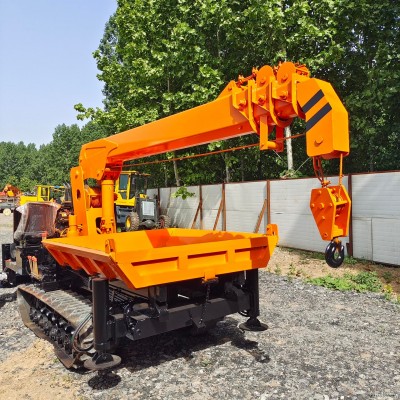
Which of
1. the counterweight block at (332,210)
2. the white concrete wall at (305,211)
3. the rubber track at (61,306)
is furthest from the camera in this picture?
the white concrete wall at (305,211)

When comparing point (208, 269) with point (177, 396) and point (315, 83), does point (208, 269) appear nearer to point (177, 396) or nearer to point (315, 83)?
point (177, 396)

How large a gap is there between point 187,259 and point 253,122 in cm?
158

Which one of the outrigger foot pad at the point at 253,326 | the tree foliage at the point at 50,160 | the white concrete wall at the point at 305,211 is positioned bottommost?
the outrigger foot pad at the point at 253,326

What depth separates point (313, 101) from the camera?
351 centimetres

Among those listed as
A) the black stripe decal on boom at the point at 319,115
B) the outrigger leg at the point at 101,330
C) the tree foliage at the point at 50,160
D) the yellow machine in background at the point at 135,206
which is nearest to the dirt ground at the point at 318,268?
the black stripe decal on boom at the point at 319,115

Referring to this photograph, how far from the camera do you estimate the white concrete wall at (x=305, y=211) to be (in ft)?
29.3

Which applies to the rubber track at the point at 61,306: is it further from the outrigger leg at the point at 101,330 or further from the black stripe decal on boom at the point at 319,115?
the black stripe decal on boom at the point at 319,115

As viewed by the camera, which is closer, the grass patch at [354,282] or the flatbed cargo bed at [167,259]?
the flatbed cargo bed at [167,259]

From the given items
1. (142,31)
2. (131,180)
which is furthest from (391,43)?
(131,180)

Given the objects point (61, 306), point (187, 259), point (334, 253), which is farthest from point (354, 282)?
point (61, 306)

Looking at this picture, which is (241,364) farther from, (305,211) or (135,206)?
(135,206)

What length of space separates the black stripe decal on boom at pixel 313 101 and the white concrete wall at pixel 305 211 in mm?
6295

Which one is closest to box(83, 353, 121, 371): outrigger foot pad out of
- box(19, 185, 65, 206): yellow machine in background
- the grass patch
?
the grass patch

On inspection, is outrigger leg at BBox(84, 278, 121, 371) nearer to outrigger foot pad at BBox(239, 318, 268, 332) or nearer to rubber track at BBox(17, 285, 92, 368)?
rubber track at BBox(17, 285, 92, 368)
